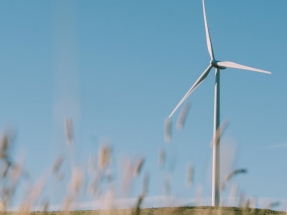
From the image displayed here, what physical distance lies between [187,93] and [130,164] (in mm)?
29132

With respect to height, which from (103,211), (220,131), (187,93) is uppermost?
(187,93)

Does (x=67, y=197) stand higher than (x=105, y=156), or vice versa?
(x=105, y=156)

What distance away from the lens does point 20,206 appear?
4340 mm

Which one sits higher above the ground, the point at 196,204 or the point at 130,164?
the point at 130,164

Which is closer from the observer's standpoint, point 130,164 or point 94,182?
point 130,164

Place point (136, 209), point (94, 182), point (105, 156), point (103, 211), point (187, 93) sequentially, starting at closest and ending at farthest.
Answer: point (136, 209)
point (103, 211)
point (105, 156)
point (94, 182)
point (187, 93)

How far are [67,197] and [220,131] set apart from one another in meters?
1.47

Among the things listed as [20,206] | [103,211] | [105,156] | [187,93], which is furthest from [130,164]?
Result: [187,93]

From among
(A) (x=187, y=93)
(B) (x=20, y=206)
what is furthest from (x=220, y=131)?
(A) (x=187, y=93)

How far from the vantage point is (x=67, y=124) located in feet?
17.1

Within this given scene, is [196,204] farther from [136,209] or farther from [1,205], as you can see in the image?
[1,205]

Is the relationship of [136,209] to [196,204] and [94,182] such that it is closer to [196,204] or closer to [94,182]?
[196,204]

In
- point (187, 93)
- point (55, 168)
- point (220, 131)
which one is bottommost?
point (55, 168)

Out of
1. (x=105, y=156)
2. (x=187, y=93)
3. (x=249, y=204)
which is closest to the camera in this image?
(x=249, y=204)
